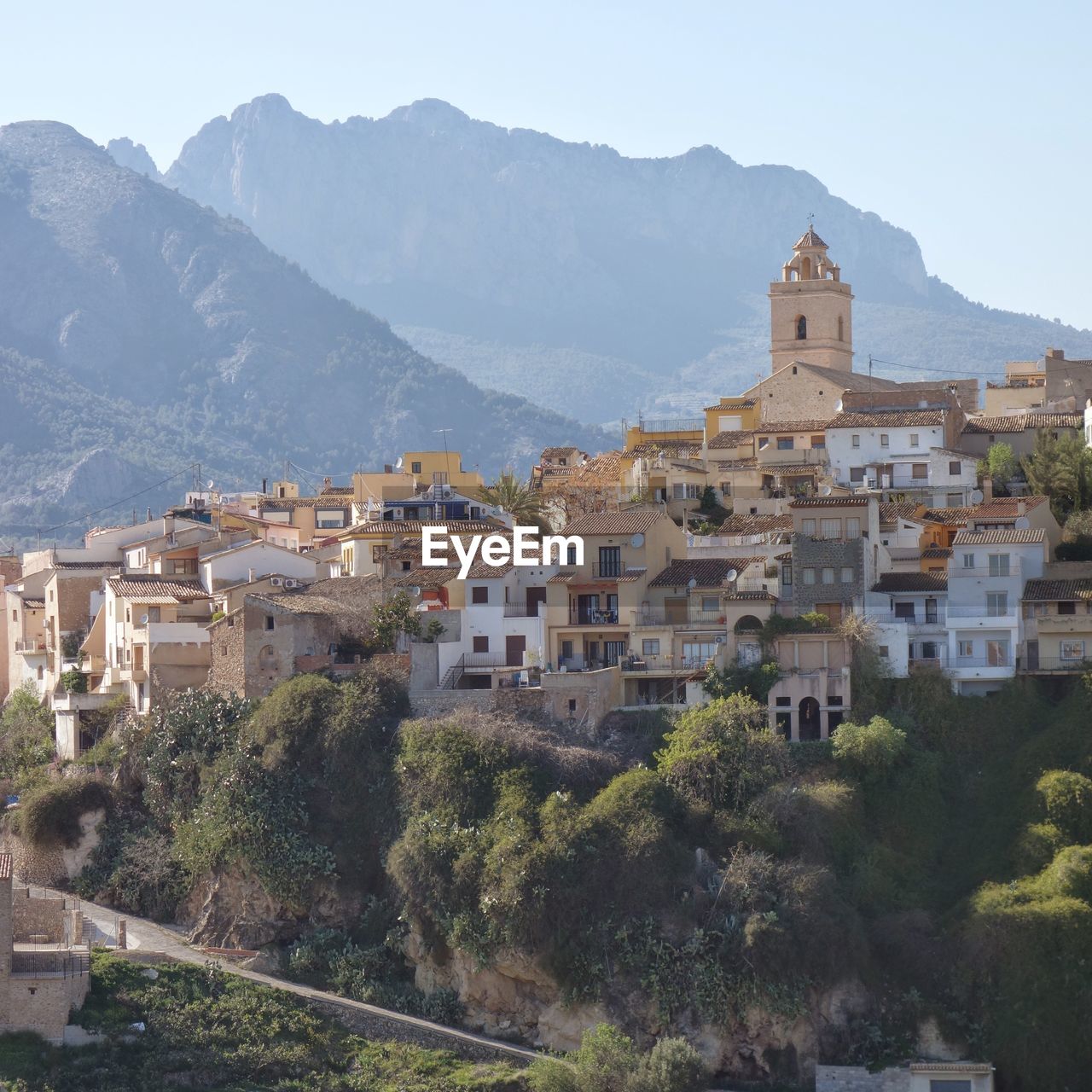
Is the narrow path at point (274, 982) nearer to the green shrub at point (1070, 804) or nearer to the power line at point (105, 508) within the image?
the green shrub at point (1070, 804)

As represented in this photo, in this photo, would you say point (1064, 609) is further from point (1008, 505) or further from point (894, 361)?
point (894, 361)

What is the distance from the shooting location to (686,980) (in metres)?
55.1

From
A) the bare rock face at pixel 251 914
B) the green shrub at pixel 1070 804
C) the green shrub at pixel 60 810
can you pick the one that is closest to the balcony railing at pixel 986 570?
the green shrub at pixel 1070 804

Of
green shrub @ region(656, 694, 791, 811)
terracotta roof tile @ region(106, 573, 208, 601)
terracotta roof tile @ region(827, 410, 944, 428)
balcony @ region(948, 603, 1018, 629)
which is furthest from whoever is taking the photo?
terracotta roof tile @ region(827, 410, 944, 428)

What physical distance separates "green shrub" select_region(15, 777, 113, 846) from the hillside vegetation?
1.99 feet

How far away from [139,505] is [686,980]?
11226 centimetres

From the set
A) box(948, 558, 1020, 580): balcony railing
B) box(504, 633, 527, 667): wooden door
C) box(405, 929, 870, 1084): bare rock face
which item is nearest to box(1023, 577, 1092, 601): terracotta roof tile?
box(948, 558, 1020, 580): balcony railing

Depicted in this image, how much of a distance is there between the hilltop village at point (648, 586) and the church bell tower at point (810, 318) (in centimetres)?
589

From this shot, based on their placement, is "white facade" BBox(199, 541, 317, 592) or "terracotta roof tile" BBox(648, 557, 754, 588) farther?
"white facade" BBox(199, 541, 317, 592)

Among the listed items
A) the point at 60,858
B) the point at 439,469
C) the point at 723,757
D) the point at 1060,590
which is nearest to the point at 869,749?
the point at 723,757

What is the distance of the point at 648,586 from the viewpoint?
66.1 m

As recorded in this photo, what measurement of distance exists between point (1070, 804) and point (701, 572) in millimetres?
12794

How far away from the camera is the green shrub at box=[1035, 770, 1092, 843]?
57375mm

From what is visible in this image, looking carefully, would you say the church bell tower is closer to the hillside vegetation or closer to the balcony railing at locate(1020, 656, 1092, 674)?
the balcony railing at locate(1020, 656, 1092, 674)
